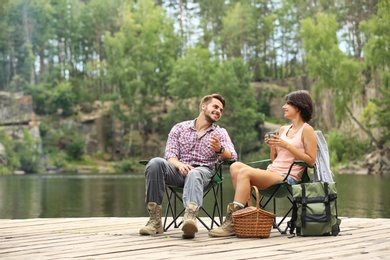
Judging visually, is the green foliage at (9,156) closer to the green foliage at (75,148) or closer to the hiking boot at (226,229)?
the green foliage at (75,148)

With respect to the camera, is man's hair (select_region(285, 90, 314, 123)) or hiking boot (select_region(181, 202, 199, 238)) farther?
man's hair (select_region(285, 90, 314, 123))

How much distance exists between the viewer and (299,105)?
5.06m

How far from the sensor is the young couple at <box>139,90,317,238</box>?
4.79 m

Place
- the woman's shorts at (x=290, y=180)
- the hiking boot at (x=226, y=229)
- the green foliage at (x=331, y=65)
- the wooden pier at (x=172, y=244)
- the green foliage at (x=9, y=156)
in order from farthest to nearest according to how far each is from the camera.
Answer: the green foliage at (x=9, y=156)
the green foliage at (x=331, y=65)
the woman's shorts at (x=290, y=180)
the hiking boot at (x=226, y=229)
the wooden pier at (x=172, y=244)

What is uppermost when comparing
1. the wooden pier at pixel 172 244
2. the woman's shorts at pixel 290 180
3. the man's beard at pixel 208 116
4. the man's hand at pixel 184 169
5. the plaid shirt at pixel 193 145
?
the man's beard at pixel 208 116

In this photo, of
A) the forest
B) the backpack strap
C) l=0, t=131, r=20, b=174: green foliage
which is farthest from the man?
l=0, t=131, r=20, b=174: green foliage

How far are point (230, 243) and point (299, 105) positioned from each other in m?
1.18

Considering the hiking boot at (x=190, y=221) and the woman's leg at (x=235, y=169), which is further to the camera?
the woman's leg at (x=235, y=169)

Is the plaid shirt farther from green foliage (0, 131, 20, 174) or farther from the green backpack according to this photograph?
green foliage (0, 131, 20, 174)

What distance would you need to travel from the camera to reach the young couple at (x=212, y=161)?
4.79 m

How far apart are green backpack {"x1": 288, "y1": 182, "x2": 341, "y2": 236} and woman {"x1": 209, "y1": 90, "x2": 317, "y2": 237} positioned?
0.60ft

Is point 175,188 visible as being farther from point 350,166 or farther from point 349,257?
point 350,166

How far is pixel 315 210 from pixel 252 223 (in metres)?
0.44

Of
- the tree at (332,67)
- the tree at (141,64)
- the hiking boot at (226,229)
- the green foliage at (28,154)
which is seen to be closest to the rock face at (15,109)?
the green foliage at (28,154)
